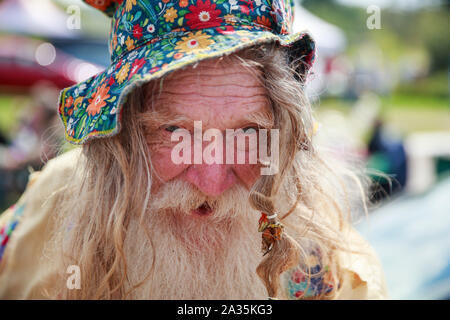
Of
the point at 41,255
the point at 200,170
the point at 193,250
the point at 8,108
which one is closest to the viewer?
the point at 200,170

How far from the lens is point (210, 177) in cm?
124

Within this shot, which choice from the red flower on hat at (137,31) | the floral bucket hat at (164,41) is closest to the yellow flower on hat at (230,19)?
the floral bucket hat at (164,41)

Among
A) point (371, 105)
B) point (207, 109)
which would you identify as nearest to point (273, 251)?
point (207, 109)

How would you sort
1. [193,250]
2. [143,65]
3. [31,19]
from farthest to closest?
1. [31,19]
2. [193,250]
3. [143,65]

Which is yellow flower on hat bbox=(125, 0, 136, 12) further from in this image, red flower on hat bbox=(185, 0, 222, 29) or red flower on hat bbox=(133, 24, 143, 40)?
red flower on hat bbox=(185, 0, 222, 29)

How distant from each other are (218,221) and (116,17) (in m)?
0.69

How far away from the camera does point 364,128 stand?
835cm

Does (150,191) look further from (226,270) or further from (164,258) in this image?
(226,270)

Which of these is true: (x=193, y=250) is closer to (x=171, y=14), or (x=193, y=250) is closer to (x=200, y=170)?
(x=200, y=170)

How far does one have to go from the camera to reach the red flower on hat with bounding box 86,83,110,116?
46.3 inches

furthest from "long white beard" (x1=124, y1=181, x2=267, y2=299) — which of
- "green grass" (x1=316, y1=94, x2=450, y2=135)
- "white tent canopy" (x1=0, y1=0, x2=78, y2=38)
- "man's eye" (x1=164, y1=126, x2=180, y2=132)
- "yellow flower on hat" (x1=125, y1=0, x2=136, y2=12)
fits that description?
"white tent canopy" (x1=0, y1=0, x2=78, y2=38)

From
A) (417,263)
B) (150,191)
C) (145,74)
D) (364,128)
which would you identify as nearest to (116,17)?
(145,74)

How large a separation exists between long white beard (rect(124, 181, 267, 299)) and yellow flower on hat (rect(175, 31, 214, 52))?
395 mm

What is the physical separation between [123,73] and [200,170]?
0.34 meters
